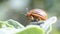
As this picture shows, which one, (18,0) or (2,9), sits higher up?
(18,0)

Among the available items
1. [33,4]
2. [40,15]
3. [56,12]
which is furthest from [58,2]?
[40,15]

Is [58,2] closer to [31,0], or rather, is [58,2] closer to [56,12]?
[56,12]


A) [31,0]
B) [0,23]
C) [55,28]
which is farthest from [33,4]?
[0,23]

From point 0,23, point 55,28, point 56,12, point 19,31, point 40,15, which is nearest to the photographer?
point 19,31

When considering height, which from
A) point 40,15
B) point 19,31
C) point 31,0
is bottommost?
point 19,31

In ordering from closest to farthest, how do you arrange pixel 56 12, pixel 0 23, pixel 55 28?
pixel 0 23 → pixel 55 28 → pixel 56 12

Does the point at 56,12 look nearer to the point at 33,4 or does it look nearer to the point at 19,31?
the point at 33,4

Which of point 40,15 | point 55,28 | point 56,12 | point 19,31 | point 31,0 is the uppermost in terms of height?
point 31,0

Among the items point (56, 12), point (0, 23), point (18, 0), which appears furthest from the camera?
point (18, 0)

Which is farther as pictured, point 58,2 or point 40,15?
point 58,2
